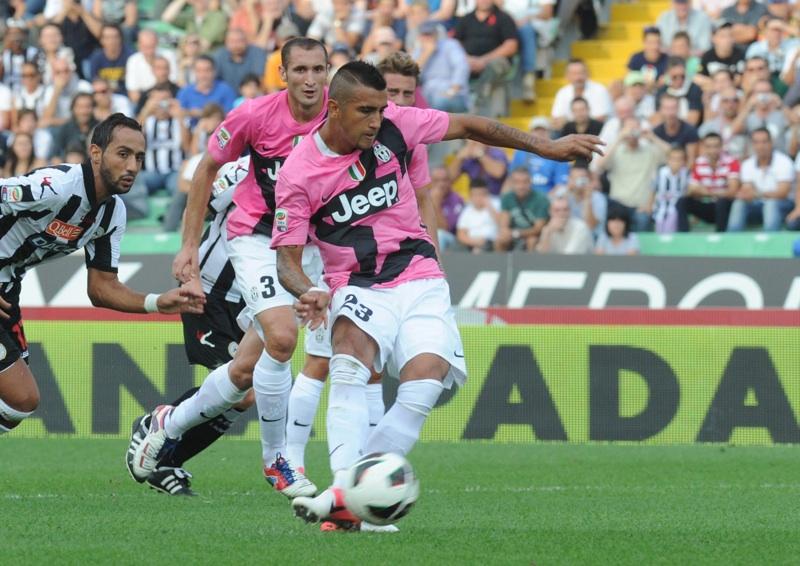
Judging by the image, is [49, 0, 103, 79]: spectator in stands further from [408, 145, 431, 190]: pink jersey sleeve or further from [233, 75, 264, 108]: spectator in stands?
[408, 145, 431, 190]: pink jersey sleeve

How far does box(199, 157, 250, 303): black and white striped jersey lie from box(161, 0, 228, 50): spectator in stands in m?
11.3

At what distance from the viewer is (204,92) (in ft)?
61.8

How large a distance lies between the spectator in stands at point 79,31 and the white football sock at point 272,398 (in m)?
13.1

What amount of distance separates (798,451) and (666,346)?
1482 millimetres

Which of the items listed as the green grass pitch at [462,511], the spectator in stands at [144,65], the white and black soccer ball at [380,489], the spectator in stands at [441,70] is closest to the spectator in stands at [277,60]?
the spectator in stands at [144,65]

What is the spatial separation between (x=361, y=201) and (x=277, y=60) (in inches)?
475

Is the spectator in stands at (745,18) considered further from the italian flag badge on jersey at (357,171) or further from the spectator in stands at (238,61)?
the italian flag badge on jersey at (357,171)

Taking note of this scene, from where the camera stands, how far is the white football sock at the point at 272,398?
320 inches

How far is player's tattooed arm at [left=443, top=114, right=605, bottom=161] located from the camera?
7172mm

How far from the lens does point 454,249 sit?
1666cm

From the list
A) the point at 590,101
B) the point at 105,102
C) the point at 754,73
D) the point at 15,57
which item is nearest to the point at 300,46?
the point at 754,73

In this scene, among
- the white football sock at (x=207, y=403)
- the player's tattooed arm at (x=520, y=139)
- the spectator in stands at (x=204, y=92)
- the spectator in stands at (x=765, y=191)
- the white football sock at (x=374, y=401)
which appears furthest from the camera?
the spectator in stands at (x=204, y=92)

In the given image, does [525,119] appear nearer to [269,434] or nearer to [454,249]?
[454,249]

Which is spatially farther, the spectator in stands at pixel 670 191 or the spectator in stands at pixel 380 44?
the spectator in stands at pixel 380 44
